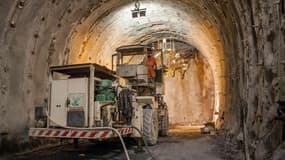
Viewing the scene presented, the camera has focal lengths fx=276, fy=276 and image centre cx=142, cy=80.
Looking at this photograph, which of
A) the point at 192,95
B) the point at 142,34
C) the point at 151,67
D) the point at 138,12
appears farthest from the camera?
the point at 192,95

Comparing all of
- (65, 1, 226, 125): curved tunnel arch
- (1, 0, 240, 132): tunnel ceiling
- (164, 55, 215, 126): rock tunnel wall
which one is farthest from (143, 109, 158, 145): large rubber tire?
(164, 55, 215, 126): rock tunnel wall

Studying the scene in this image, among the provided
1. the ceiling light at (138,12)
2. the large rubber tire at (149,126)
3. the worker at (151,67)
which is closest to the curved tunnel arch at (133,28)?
the ceiling light at (138,12)

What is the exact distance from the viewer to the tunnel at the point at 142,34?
449cm

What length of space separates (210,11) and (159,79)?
10.3 ft

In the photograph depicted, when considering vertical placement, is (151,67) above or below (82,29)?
below

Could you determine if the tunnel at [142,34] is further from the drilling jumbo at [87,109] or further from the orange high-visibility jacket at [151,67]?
the orange high-visibility jacket at [151,67]

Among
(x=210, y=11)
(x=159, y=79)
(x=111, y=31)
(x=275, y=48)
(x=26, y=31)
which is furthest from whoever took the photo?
(x=111, y=31)

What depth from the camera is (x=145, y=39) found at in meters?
15.7

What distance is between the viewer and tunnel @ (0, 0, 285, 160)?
4.49 m

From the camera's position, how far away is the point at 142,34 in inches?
576

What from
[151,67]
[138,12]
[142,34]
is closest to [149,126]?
[151,67]

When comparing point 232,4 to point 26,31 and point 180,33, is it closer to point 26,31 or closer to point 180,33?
point 26,31

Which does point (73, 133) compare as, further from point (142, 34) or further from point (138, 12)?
point (142, 34)

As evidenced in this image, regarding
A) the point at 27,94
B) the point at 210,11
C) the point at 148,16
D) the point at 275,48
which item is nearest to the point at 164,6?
the point at 148,16
